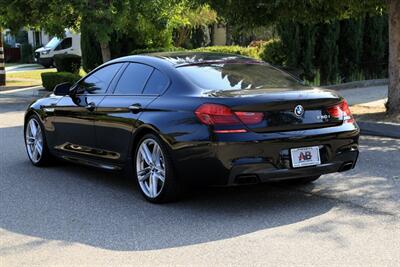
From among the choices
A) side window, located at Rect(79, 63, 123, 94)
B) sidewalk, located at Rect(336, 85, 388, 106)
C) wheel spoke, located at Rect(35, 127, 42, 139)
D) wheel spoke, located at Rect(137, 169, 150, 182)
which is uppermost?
side window, located at Rect(79, 63, 123, 94)

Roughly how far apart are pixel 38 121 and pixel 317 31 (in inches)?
496

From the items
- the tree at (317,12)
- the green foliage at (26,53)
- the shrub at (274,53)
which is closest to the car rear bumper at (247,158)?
the tree at (317,12)

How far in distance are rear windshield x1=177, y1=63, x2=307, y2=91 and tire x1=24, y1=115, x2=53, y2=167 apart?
109 inches

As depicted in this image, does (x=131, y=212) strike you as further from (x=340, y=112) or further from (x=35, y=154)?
(x=35, y=154)

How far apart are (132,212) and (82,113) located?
5.85 ft

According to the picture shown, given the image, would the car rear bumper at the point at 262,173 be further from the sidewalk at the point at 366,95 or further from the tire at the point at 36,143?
the sidewalk at the point at 366,95

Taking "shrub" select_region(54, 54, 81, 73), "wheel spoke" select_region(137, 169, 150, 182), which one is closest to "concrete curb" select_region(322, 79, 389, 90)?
"shrub" select_region(54, 54, 81, 73)

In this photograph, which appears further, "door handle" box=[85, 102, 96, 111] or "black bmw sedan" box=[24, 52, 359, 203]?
"door handle" box=[85, 102, 96, 111]

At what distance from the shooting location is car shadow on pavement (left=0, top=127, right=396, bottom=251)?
523 centimetres

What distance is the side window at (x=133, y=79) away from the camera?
6656mm

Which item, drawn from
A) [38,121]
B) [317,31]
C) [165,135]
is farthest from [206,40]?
[165,135]

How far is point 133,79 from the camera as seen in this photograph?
22.3 ft

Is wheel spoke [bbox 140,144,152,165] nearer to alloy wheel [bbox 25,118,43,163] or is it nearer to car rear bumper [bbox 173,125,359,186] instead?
car rear bumper [bbox 173,125,359,186]

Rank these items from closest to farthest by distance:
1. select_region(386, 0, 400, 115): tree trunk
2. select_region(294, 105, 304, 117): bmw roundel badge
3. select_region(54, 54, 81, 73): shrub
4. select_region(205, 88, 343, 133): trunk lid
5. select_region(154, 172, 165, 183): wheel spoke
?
select_region(205, 88, 343, 133): trunk lid
select_region(294, 105, 304, 117): bmw roundel badge
select_region(154, 172, 165, 183): wheel spoke
select_region(386, 0, 400, 115): tree trunk
select_region(54, 54, 81, 73): shrub
